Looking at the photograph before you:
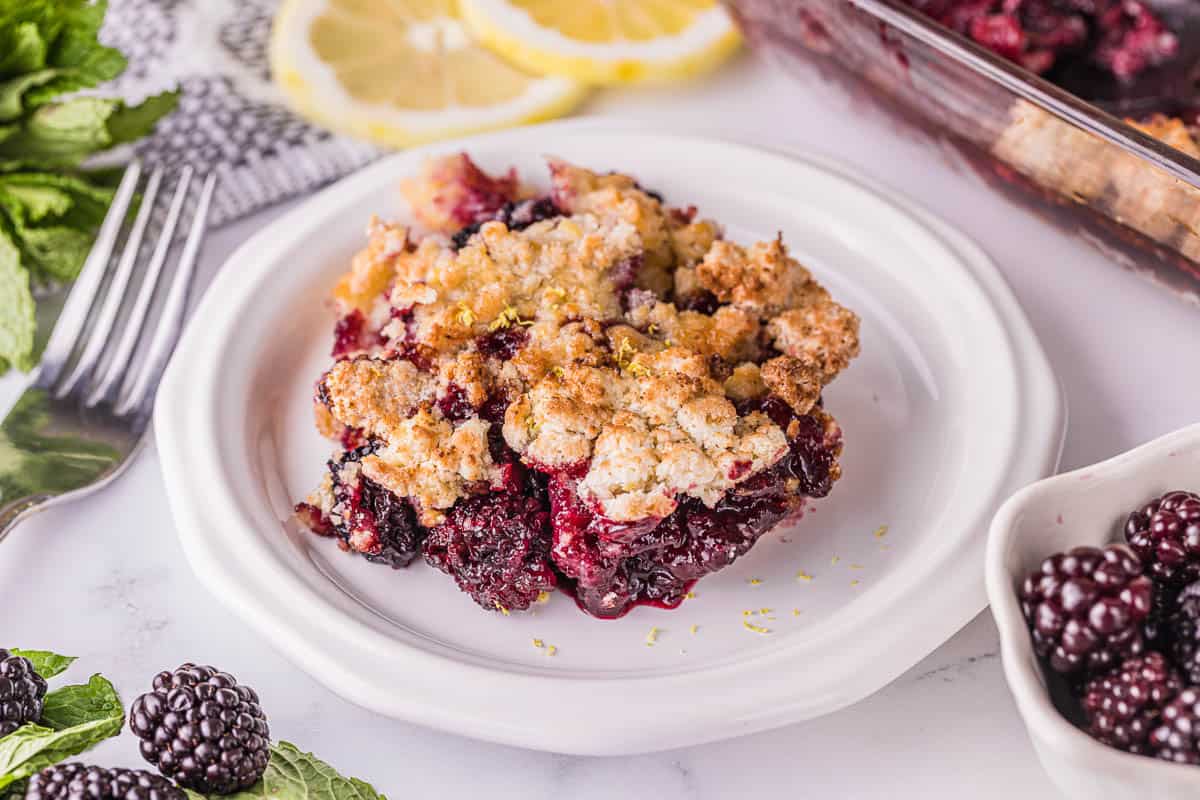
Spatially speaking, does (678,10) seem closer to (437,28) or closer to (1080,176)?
(437,28)

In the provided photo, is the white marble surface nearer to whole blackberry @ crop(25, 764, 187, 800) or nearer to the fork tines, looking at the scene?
the fork tines

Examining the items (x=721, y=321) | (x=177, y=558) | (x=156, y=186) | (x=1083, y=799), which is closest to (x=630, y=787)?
(x=1083, y=799)

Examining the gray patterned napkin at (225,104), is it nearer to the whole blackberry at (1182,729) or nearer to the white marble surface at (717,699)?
the white marble surface at (717,699)

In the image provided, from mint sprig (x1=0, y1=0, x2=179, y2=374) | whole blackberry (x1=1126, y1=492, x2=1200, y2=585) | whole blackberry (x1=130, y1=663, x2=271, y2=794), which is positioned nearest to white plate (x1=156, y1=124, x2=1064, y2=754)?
whole blackberry (x1=130, y1=663, x2=271, y2=794)

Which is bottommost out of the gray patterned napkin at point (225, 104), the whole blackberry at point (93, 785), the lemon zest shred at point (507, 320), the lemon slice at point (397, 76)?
the gray patterned napkin at point (225, 104)

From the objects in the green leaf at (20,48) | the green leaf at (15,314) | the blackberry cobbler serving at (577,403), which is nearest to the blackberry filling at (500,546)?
the blackberry cobbler serving at (577,403)

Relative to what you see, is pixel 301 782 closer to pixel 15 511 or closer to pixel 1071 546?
pixel 15 511
